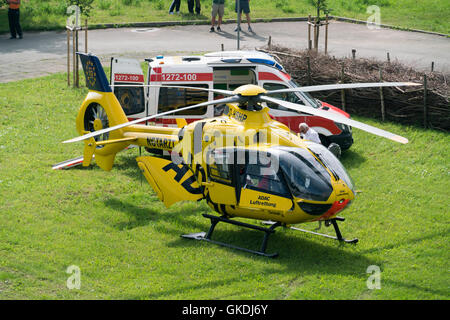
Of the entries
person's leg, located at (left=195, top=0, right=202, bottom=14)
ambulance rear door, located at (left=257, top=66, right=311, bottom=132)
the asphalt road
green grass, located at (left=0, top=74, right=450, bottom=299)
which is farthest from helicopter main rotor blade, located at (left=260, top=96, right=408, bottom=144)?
person's leg, located at (left=195, top=0, right=202, bottom=14)

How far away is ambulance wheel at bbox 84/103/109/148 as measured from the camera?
1433 cm

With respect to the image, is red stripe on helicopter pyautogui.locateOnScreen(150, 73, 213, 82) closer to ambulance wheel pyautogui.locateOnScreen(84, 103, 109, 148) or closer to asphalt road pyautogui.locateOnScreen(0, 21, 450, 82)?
ambulance wheel pyautogui.locateOnScreen(84, 103, 109, 148)

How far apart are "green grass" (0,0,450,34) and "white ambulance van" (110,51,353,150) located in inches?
573

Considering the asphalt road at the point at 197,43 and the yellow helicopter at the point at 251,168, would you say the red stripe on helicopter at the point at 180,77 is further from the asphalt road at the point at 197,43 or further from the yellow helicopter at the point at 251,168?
the asphalt road at the point at 197,43

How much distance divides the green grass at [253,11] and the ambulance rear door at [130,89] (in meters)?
14.0

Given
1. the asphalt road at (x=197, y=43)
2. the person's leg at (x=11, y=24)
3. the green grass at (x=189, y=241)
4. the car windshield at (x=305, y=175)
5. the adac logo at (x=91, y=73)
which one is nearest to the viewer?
the green grass at (x=189, y=241)

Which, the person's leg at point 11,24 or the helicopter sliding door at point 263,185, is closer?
the helicopter sliding door at point 263,185

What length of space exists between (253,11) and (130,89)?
699 inches

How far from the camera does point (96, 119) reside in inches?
569

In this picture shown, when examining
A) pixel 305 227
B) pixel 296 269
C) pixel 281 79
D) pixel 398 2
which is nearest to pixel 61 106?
pixel 281 79

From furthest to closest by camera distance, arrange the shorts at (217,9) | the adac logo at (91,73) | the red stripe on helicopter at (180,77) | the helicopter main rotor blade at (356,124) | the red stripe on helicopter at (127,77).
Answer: the shorts at (217,9)
the red stripe on helicopter at (127,77)
the red stripe on helicopter at (180,77)
the adac logo at (91,73)
the helicopter main rotor blade at (356,124)

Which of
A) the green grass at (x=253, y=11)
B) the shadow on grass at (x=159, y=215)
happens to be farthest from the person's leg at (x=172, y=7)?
the shadow on grass at (x=159, y=215)

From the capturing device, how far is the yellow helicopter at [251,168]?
1064 centimetres

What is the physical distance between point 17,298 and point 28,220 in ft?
10.2
